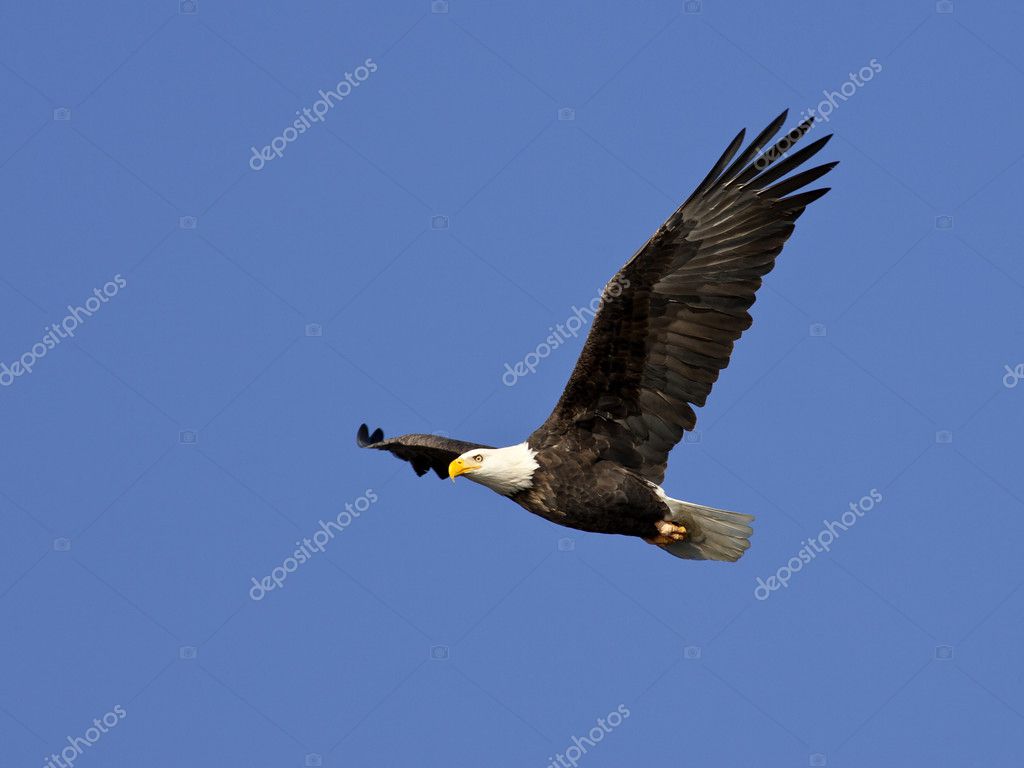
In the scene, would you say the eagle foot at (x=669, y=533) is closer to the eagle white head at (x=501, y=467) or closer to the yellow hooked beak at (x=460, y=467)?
the eagle white head at (x=501, y=467)

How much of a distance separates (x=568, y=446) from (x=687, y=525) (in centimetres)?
131

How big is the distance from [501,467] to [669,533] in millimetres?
1585

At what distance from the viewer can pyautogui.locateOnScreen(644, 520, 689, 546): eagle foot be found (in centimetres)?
1630

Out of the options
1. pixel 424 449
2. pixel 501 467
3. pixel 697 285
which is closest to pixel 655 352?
pixel 697 285

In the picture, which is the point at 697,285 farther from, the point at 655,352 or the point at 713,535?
the point at 713,535

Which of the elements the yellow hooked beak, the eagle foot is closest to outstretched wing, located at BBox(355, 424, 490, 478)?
the yellow hooked beak

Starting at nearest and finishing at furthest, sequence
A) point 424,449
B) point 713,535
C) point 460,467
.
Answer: point 460,467
point 713,535
point 424,449

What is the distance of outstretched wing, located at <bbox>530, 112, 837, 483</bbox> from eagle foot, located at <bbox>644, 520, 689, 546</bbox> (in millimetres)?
1120

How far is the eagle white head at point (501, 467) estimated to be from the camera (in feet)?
52.3

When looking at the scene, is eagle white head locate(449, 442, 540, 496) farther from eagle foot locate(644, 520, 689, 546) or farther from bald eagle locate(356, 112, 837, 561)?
eagle foot locate(644, 520, 689, 546)

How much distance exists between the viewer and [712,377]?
15.9 meters

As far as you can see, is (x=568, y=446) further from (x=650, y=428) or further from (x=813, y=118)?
(x=813, y=118)

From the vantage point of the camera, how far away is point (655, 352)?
624 inches

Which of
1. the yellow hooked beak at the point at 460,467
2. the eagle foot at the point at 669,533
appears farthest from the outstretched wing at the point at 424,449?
the eagle foot at the point at 669,533
